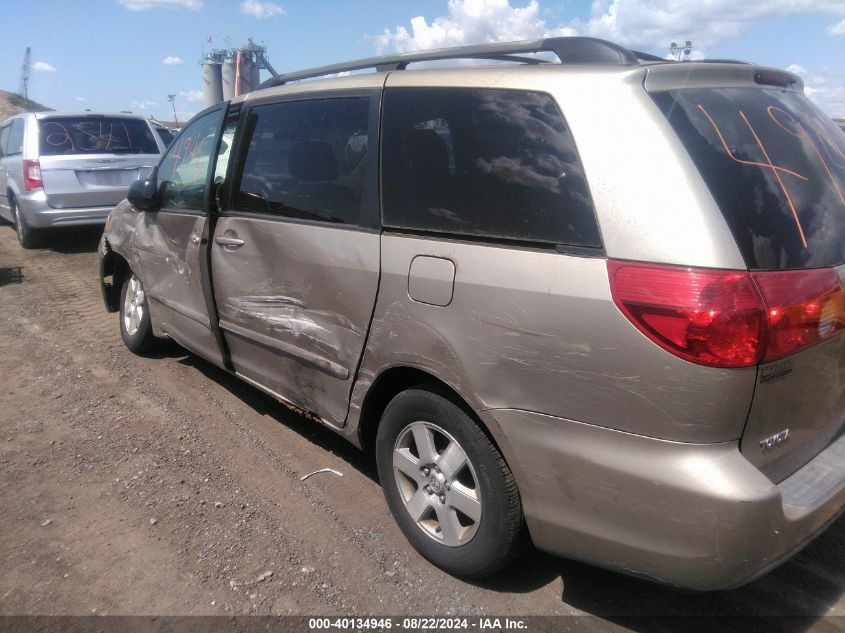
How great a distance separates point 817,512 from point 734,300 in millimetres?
764

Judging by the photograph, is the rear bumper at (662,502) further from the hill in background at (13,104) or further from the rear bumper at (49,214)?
the hill in background at (13,104)

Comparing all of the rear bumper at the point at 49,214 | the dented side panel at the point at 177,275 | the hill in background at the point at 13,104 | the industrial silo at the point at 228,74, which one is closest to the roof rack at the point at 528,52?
the dented side panel at the point at 177,275

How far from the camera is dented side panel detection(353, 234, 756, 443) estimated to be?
1818mm

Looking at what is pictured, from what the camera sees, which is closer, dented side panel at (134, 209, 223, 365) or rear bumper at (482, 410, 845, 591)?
rear bumper at (482, 410, 845, 591)

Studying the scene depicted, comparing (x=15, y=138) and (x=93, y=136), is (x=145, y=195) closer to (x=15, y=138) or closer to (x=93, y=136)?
(x=93, y=136)

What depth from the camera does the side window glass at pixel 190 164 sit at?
384cm

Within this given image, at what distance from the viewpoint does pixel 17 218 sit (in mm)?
9422

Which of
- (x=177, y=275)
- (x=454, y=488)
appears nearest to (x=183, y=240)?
(x=177, y=275)

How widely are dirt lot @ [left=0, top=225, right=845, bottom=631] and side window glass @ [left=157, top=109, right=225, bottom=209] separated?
1.30 m

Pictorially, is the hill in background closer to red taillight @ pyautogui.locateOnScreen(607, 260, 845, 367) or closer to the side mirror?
the side mirror

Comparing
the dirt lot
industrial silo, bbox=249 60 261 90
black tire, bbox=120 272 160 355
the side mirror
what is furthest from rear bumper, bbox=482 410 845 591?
industrial silo, bbox=249 60 261 90

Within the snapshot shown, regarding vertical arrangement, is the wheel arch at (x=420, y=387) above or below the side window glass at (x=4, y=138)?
below

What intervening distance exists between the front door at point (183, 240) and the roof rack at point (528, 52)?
1071mm

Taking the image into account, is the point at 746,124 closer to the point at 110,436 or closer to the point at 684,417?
the point at 684,417
